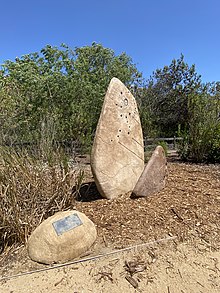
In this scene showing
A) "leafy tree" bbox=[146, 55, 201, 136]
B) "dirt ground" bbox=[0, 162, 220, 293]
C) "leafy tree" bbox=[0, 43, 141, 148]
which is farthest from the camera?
"leafy tree" bbox=[146, 55, 201, 136]

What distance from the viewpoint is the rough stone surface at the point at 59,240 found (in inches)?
98.6

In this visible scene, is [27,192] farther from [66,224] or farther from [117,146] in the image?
[117,146]

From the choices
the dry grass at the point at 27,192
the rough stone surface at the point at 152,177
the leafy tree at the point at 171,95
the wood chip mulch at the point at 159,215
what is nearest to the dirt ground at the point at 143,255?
the wood chip mulch at the point at 159,215

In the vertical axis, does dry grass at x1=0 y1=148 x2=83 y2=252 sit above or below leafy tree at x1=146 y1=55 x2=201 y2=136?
below

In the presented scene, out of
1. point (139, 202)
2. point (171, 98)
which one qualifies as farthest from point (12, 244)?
point (171, 98)

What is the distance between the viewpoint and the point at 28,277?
91.6 inches

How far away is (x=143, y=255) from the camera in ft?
8.31

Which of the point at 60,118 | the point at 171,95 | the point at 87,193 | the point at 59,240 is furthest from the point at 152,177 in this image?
the point at 171,95

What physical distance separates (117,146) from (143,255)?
172 cm

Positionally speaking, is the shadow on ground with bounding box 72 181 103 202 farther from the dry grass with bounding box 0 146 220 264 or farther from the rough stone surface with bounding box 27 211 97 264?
the rough stone surface with bounding box 27 211 97 264

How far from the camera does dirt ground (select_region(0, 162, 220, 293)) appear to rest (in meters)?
2.21

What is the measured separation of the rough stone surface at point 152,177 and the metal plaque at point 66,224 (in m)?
1.21

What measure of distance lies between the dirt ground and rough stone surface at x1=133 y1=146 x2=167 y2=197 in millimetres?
138

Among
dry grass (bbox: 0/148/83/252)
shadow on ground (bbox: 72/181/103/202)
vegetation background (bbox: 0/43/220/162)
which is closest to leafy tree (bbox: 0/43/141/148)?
vegetation background (bbox: 0/43/220/162)
